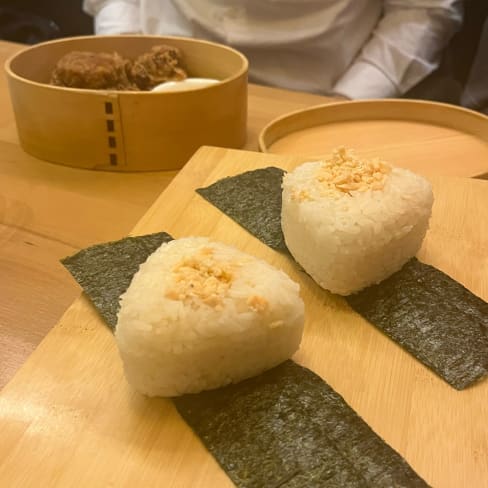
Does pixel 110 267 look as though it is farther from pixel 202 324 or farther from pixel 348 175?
pixel 348 175

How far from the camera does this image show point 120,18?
8.32ft

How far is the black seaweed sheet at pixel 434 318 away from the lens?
894 millimetres

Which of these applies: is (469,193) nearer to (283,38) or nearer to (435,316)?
(435,316)

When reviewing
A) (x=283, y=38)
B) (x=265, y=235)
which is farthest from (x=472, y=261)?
(x=283, y=38)

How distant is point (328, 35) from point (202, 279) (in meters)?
1.67

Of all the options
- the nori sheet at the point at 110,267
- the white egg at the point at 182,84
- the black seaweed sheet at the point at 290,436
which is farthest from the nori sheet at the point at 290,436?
the white egg at the point at 182,84

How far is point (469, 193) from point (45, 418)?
3.14 ft

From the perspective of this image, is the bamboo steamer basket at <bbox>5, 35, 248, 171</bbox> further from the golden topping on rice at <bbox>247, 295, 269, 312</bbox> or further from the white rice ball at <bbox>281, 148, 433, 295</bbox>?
the golden topping on rice at <bbox>247, 295, 269, 312</bbox>

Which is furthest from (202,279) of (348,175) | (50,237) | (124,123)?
(124,123)

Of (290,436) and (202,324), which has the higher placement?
(202,324)

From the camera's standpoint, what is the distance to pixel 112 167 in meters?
1.57

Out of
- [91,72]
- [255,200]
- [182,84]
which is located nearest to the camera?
[255,200]

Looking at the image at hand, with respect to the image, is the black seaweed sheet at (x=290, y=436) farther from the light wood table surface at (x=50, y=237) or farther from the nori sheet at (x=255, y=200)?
the nori sheet at (x=255, y=200)

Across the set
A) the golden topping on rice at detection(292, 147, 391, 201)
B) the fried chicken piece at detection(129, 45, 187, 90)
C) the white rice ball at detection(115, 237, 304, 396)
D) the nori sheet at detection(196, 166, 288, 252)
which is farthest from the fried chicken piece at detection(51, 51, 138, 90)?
the white rice ball at detection(115, 237, 304, 396)
